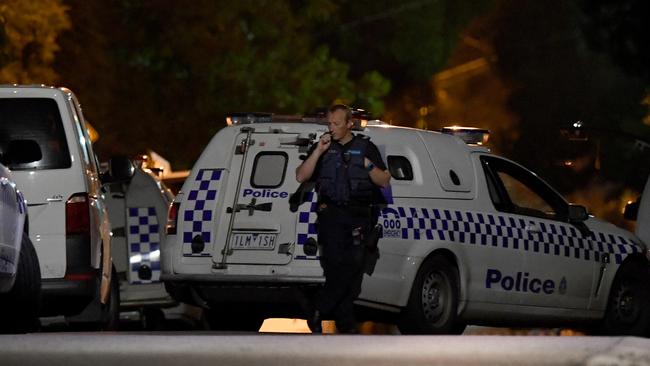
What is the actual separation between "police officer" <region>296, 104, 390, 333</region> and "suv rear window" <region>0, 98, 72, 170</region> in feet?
5.10

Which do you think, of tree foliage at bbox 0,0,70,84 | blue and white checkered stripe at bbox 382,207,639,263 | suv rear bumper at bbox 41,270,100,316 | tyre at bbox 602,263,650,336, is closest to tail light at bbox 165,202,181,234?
suv rear bumper at bbox 41,270,100,316

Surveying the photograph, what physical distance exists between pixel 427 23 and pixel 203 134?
77.2 feet

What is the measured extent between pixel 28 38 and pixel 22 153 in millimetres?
19002

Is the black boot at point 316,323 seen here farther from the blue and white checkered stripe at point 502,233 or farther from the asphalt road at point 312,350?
the asphalt road at point 312,350

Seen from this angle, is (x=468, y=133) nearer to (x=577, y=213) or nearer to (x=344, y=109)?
(x=577, y=213)

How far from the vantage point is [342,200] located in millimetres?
13359

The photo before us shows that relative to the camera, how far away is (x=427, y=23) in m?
66.8

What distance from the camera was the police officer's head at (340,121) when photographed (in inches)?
526

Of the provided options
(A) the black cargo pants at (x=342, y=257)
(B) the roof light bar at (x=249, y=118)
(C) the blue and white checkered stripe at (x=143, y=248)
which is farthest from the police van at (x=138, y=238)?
(A) the black cargo pants at (x=342, y=257)

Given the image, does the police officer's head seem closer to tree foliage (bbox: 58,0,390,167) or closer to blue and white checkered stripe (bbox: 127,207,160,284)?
blue and white checkered stripe (bbox: 127,207,160,284)

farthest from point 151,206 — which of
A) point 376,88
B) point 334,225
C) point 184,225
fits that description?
point 376,88

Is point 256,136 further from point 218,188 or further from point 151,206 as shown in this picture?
point 151,206

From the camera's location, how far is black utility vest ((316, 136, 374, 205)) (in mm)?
13367

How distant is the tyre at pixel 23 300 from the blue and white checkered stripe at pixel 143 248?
4639 millimetres
